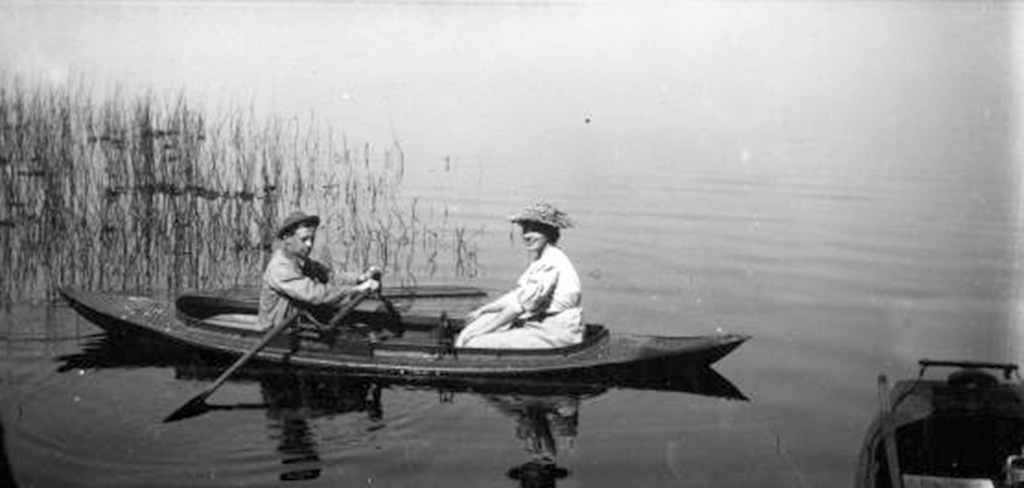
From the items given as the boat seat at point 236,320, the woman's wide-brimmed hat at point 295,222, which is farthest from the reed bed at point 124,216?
the woman's wide-brimmed hat at point 295,222

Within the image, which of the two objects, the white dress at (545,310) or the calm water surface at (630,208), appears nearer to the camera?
the calm water surface at (630,208)

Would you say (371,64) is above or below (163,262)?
above

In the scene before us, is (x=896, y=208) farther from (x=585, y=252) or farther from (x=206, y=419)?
(x=206, y=419)

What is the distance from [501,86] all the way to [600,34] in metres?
4.95

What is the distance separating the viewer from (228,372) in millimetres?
8203

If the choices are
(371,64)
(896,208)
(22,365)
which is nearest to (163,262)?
(22,365)

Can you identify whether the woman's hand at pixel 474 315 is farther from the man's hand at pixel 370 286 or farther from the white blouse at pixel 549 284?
the man's hand at pixel 370 286

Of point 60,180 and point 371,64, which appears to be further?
point 371,64

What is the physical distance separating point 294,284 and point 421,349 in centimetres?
122

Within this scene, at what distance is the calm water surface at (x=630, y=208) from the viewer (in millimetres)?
7617

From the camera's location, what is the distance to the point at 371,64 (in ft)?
110

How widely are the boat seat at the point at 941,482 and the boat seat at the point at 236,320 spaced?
547 centimetres

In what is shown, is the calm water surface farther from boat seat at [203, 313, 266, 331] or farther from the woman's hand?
the woman's hand

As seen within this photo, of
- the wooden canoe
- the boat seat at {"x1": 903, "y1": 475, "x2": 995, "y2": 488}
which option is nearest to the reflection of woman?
the wooden canoe
